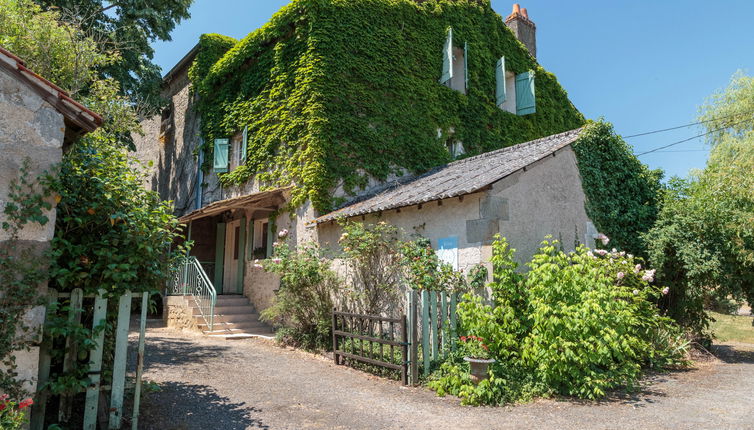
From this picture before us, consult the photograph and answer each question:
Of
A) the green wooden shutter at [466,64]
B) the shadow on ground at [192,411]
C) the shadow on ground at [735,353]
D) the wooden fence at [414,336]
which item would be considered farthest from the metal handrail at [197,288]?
the shadow on ground at [735,353]

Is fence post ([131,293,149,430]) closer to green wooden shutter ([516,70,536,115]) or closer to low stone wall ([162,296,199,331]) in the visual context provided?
low stone wall ([162,296,199,331])

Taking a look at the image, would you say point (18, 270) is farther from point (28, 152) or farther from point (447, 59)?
point (447, 59)

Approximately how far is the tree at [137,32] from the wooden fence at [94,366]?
11.2 metres

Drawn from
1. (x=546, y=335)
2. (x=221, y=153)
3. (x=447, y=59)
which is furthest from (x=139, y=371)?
(x=447, y=59)

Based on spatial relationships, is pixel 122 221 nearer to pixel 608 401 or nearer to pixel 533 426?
pixel 533 426

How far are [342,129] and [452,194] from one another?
4820 millimetres

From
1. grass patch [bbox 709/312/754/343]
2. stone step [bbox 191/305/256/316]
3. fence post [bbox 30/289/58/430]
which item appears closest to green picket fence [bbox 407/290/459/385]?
fence post [bbox 30/289/58/430]

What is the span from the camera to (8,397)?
367 centimetres

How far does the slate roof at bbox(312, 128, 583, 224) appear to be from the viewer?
800 centimetres

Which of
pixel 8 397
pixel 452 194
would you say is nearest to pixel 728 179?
pixel 452 194

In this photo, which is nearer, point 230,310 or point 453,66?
point 230,310

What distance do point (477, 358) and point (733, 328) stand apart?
44.4 feet

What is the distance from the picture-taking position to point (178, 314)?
12.1m

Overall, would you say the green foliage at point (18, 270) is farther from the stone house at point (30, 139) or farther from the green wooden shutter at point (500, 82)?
the green wooden shutter at point (500, 82)
